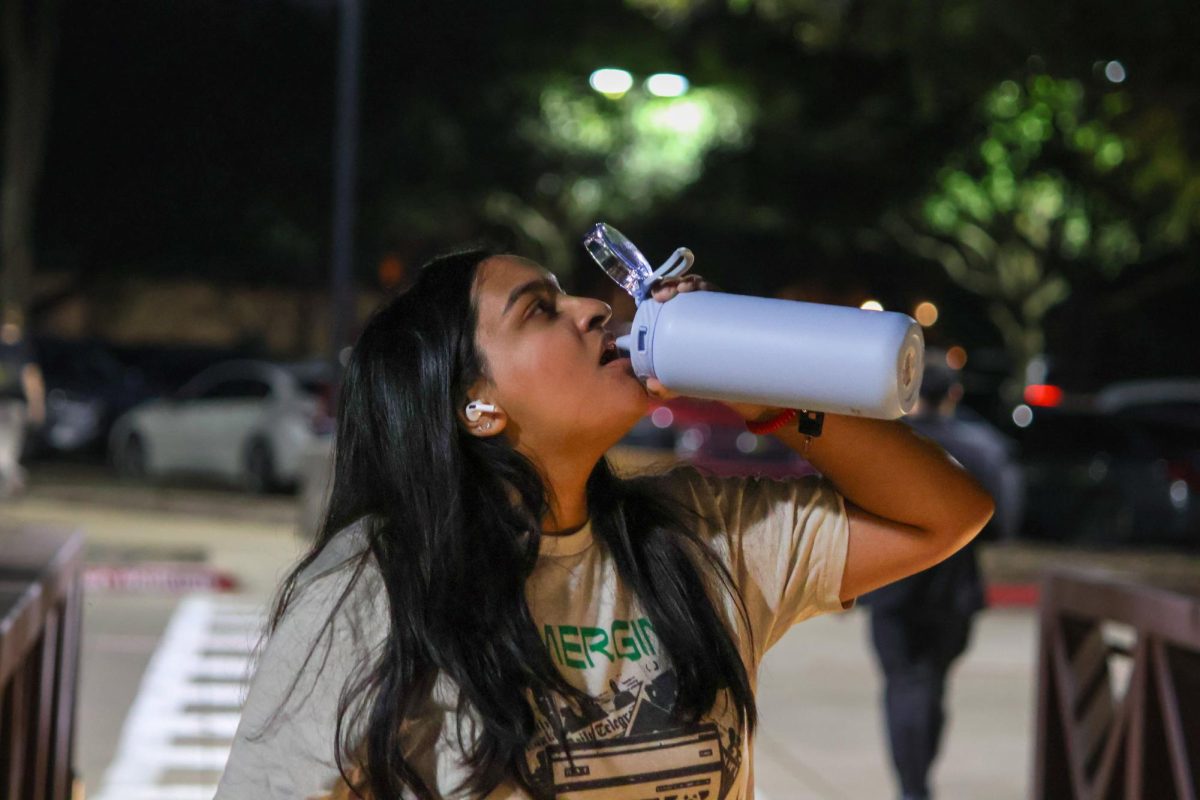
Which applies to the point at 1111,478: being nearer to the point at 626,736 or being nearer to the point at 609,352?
the point at 609,352

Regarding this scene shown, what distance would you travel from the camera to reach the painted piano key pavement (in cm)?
679

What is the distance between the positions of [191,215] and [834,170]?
13489mm

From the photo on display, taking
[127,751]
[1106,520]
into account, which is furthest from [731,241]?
[127,751]

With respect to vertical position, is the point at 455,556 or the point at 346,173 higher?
the point at 346,173

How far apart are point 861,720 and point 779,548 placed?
6.22 metres

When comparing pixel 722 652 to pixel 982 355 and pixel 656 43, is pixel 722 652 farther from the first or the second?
pixel 982 355

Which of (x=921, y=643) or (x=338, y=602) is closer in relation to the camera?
(x=338, y=602)

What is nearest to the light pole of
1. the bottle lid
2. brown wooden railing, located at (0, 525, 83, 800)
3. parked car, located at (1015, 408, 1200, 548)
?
parked car, located at (1015, 408, 1200, 548)

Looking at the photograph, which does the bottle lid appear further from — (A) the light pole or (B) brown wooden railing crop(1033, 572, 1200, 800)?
(A) the light pole

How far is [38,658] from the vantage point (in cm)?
427

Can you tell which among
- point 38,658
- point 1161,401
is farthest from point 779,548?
point 1161,401

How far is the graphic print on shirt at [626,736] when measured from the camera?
216 cm

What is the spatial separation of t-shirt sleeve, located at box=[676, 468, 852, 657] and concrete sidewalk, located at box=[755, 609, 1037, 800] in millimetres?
4038

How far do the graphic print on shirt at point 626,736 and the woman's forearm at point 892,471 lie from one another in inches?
16.4
